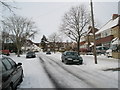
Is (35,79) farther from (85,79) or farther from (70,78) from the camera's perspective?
(85,79)

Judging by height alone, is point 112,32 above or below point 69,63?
above

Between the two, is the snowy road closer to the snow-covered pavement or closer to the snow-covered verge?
the snow-covered pavement

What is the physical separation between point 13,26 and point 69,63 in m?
25.9

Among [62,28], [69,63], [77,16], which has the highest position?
[77,16]

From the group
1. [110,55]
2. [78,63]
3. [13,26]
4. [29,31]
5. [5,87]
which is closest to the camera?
[5,87]

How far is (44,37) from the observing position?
122625 mm

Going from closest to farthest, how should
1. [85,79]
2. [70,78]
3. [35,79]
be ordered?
1. [85,79]
2. [35,79]
3. [70,78]

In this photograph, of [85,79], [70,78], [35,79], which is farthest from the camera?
[70,78]

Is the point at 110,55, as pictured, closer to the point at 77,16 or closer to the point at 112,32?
the point at 77,16

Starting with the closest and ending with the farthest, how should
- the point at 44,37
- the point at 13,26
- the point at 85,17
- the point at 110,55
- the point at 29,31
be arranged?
1. the point at 110,55
2. the point at 85,17
3. the point at 13,26
4. the point at 29,31
5. the point at 44,37

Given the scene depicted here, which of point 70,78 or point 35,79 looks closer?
point 35,79

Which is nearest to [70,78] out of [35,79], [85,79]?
[85,79]

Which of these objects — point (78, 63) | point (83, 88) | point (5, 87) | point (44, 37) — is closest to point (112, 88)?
point (83, 88)

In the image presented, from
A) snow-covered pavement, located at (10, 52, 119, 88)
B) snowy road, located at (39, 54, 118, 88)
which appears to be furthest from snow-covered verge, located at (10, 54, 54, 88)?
snowy road, located at (39, 54, 118, 88)
